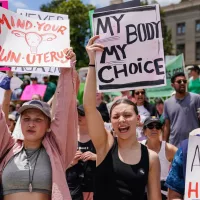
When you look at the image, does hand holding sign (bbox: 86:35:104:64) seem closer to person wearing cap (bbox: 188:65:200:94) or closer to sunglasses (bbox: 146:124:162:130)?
sunglasses (bbox: 146:124:162:130)

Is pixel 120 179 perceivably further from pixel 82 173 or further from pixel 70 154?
pixel 82 173

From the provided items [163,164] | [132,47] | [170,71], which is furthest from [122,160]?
[170,71]

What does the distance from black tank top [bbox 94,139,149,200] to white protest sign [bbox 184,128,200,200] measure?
35cm

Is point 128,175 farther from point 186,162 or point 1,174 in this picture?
point 1,174

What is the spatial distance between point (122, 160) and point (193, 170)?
0.50 m

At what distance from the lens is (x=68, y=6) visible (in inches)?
1496

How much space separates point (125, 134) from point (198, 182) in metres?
0.63

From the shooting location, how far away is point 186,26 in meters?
47.7

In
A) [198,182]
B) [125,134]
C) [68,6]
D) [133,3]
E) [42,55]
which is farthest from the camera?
[68,6]

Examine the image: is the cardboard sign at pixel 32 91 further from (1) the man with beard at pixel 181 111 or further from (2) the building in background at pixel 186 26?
(2) the building in background at pixel 186 26

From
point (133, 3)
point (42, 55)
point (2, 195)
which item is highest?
point (133, 3)

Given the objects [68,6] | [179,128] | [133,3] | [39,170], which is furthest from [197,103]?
[68,6]

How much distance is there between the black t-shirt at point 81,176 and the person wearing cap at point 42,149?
4.53ft

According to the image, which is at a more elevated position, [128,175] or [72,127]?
[72,127]
